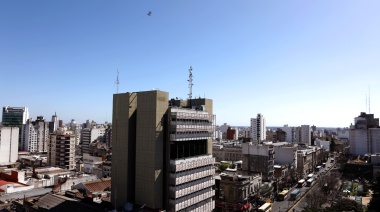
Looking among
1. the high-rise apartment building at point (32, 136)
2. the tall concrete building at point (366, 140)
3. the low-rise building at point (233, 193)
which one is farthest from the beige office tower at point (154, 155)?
the tall concrete building at point (366, 140)

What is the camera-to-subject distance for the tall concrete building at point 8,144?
147225 mm

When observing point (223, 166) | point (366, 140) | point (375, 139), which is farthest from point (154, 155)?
point (375, 139)

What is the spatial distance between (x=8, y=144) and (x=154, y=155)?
13126 cm

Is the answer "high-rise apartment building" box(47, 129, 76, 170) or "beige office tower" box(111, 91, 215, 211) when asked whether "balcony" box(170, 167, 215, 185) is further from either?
"high-rise apartment building" box(47, 129, 76, 170)

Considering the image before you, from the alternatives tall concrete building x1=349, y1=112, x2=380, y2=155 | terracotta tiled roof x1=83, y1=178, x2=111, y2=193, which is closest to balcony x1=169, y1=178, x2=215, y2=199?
terracotta tiled roof x1=83, y1=178, x2=111, y2=193

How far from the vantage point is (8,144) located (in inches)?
5891

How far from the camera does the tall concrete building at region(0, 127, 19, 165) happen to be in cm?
14723

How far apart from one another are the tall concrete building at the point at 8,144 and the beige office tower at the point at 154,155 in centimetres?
12017

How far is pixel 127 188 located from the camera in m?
53.8

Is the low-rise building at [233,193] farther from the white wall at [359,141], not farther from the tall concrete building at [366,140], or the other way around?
the tall concrete building at [366,140]

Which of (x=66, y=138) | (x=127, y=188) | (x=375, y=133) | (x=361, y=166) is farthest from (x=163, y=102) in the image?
(x=375, y=133)

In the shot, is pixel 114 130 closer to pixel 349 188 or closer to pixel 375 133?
pixel 349 188

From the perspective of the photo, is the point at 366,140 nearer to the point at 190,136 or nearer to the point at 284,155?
the point at 284,155

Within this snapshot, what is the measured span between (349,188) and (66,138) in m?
119
